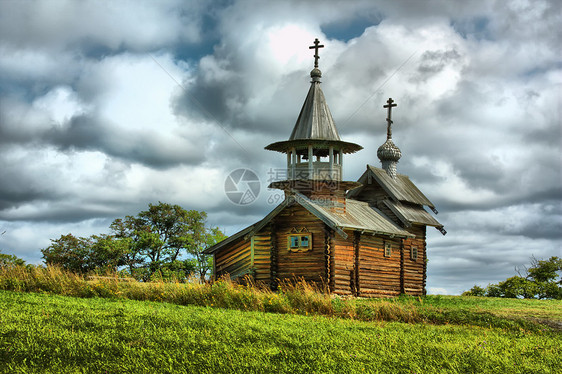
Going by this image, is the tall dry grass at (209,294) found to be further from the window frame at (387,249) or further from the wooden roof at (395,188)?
the wooden roof at (395,188)

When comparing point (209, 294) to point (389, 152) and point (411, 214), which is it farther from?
point (389, 152)

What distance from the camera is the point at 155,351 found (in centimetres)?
979

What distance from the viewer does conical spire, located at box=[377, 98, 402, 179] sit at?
39000 millimetres

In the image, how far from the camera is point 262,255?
26703mm

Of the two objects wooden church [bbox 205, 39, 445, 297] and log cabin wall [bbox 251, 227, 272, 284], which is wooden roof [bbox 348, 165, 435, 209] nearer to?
wooden church [bbox 205, 39, 445, 297]

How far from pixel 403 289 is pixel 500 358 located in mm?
21770

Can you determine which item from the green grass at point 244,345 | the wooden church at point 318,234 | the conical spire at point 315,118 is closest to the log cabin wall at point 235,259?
the wooden church at point 318,234

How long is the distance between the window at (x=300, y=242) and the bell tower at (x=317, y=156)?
2584mm

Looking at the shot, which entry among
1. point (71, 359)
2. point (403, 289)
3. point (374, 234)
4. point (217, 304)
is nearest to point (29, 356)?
point (71, 359)

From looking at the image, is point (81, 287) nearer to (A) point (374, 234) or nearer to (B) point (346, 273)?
(B) point (346, 273)

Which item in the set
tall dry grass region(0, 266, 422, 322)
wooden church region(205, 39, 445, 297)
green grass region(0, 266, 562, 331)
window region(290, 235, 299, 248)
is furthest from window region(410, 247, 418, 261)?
tall dry grass region(0, 266, 422, 322)

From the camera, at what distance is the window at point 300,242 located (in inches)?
1015

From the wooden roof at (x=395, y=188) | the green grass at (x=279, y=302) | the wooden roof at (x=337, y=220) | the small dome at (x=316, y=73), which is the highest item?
the small dome at (x=316, y=73)

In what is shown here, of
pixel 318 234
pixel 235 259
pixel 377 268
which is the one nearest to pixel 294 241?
pixel 318 234
